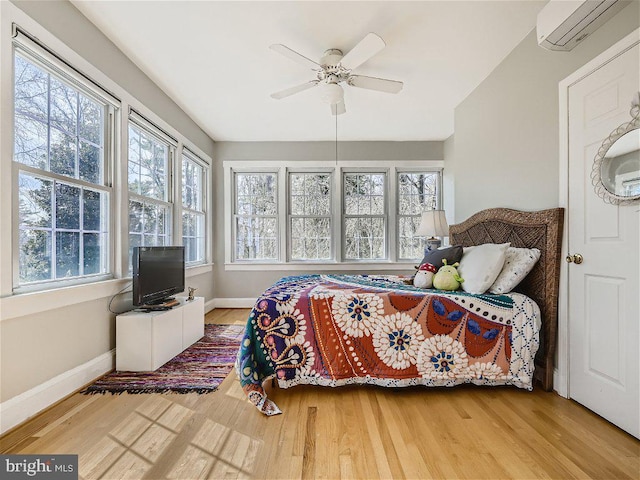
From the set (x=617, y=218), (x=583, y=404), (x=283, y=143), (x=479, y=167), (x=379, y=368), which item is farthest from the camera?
(x=283, y=143)

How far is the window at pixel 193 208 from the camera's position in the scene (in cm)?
403

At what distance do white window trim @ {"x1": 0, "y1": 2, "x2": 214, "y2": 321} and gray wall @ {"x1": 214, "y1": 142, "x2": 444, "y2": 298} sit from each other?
6.10 feet

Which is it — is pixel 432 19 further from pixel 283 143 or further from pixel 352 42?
pixel 283 143

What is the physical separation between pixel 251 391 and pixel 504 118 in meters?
2.99

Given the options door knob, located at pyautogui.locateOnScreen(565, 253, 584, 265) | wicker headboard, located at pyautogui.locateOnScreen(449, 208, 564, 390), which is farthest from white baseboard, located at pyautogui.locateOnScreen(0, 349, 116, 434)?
door knob, located at pyautogui.locateOnScreen(565, 253, 584, 265)

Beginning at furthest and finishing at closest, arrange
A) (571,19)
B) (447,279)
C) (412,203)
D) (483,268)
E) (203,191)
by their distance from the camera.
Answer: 1. (412,203)
2. (203,191)
3. (447,279)
4. (483,268)
5. (571,19)

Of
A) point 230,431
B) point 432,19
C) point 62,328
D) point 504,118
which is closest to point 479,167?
point 504,118

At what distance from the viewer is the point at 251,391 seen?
6.28 ft

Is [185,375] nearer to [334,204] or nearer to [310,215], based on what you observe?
[310,215]

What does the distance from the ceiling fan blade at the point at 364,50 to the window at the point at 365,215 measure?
8.62 ft

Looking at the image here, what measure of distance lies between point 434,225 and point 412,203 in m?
1.43

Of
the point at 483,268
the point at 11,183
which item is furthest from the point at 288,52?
the point at 483,268

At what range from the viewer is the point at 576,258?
1953 mm

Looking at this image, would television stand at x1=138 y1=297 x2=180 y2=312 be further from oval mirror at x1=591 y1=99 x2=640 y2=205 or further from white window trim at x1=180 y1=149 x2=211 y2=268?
oval mirror at x1=591 y1=99 x2=640 y2=205
